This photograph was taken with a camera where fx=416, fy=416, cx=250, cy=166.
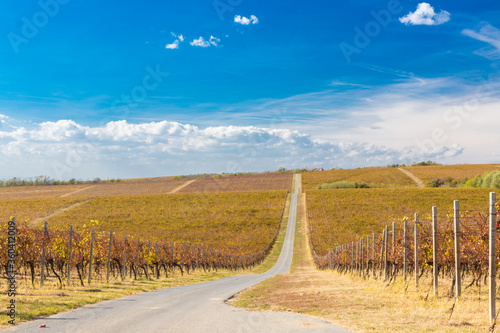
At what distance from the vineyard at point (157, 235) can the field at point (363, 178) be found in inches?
1085

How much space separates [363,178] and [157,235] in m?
87.5

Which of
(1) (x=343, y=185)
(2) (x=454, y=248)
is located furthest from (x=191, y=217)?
(2) (x=454, y=248)

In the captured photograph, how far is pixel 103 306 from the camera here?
536 inches

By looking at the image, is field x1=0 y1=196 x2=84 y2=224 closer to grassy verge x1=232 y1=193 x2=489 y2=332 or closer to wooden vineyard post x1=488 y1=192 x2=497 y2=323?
grassy verge x1=232 y1=193 x2=489 y2=332

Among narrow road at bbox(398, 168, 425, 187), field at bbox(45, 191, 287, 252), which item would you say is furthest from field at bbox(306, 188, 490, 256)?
narrow road at bbox(398, 168, 425, 187)

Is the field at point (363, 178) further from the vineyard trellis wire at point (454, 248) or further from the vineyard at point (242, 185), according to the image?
the vineyard trellis wire at point (454, 248)

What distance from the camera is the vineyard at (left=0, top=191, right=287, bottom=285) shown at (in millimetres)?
21859

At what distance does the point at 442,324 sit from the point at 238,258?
4551cm

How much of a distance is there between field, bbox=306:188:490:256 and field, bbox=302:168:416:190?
16.1 m

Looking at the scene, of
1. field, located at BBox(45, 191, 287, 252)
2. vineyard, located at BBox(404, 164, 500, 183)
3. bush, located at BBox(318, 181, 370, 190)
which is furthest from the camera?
vineyard, located at BBox(404, 164, 500, 183)

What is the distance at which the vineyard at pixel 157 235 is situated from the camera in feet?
71.7

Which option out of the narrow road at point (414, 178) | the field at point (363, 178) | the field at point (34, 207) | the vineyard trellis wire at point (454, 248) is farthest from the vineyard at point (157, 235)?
the narrow road at point (414, 178)

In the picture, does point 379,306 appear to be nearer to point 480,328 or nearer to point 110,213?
point 480,328

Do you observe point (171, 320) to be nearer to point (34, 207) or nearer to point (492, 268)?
point (492, 268)
